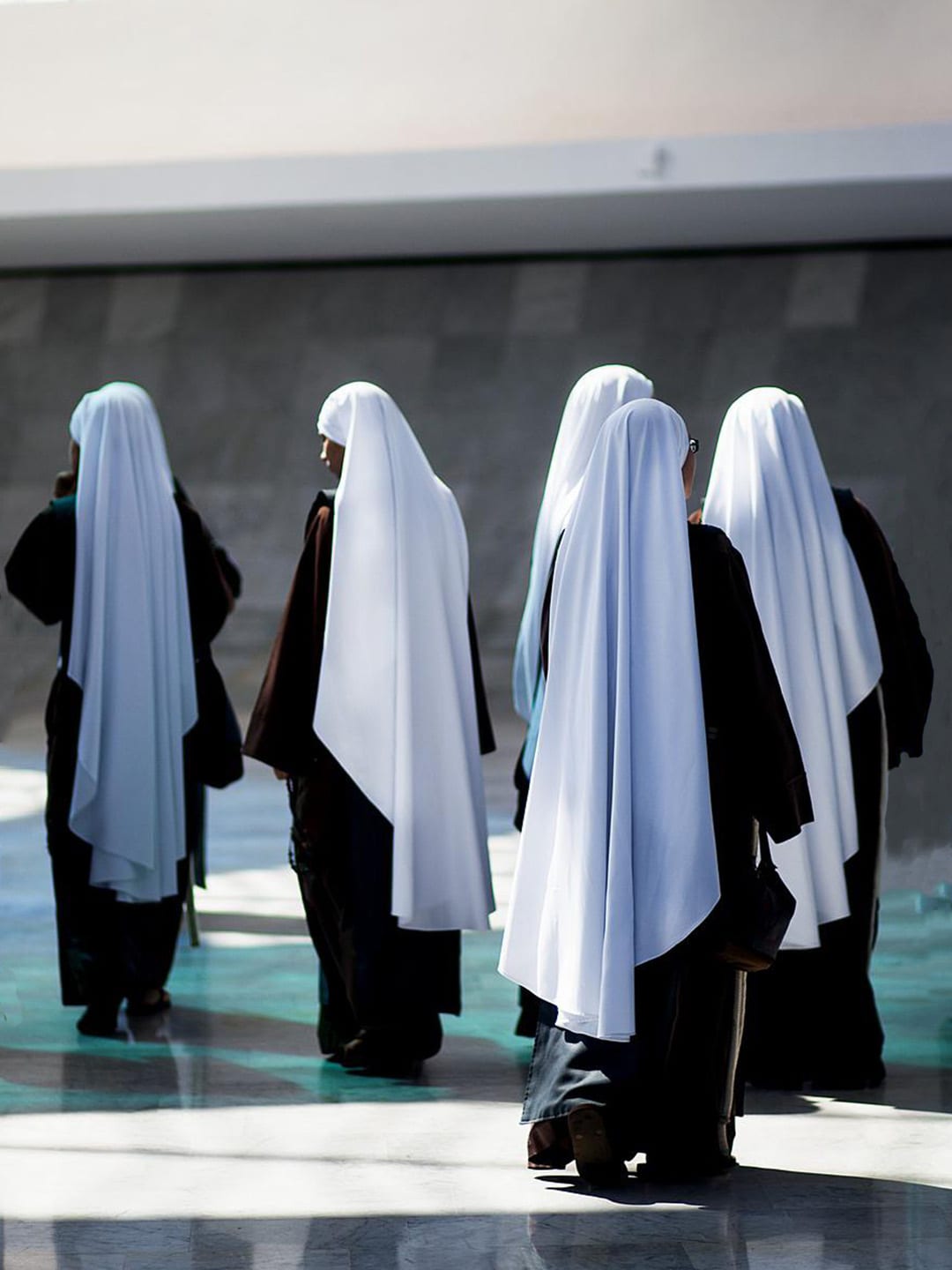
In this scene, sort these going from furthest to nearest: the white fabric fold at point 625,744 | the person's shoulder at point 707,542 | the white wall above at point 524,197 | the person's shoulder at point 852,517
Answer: the white wall above at point 524,197 → the person's shoulder at point 852,517 → the person's shoulder at point 707,542 → the white fabric fold at point 625,744

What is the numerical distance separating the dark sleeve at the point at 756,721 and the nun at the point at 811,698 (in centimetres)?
76

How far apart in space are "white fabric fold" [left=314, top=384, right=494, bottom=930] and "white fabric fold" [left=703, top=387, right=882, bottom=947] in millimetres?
788

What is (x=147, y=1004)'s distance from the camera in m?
5.05

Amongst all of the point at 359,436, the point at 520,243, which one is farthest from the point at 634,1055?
the point at 520,243

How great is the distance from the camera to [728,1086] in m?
3.49

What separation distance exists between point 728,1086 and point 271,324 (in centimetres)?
609

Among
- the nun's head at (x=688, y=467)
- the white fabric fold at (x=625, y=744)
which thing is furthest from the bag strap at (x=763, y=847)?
the nun's head at (x=688, y=467)

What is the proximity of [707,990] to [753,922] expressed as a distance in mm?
191

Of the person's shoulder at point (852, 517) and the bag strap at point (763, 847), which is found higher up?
the person's shoulder at point (852, 517)

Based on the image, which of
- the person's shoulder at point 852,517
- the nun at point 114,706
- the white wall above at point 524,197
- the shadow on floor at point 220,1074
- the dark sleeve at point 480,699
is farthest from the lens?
the white wall above at point 524,197

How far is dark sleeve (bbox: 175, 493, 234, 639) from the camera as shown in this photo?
17.2 ft

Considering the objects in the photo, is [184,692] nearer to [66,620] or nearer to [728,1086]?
[66,620]

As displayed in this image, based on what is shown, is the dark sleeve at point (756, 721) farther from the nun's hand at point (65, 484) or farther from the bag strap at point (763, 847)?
the nun's hand at point (65, 484)

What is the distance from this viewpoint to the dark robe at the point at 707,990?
133 inches
